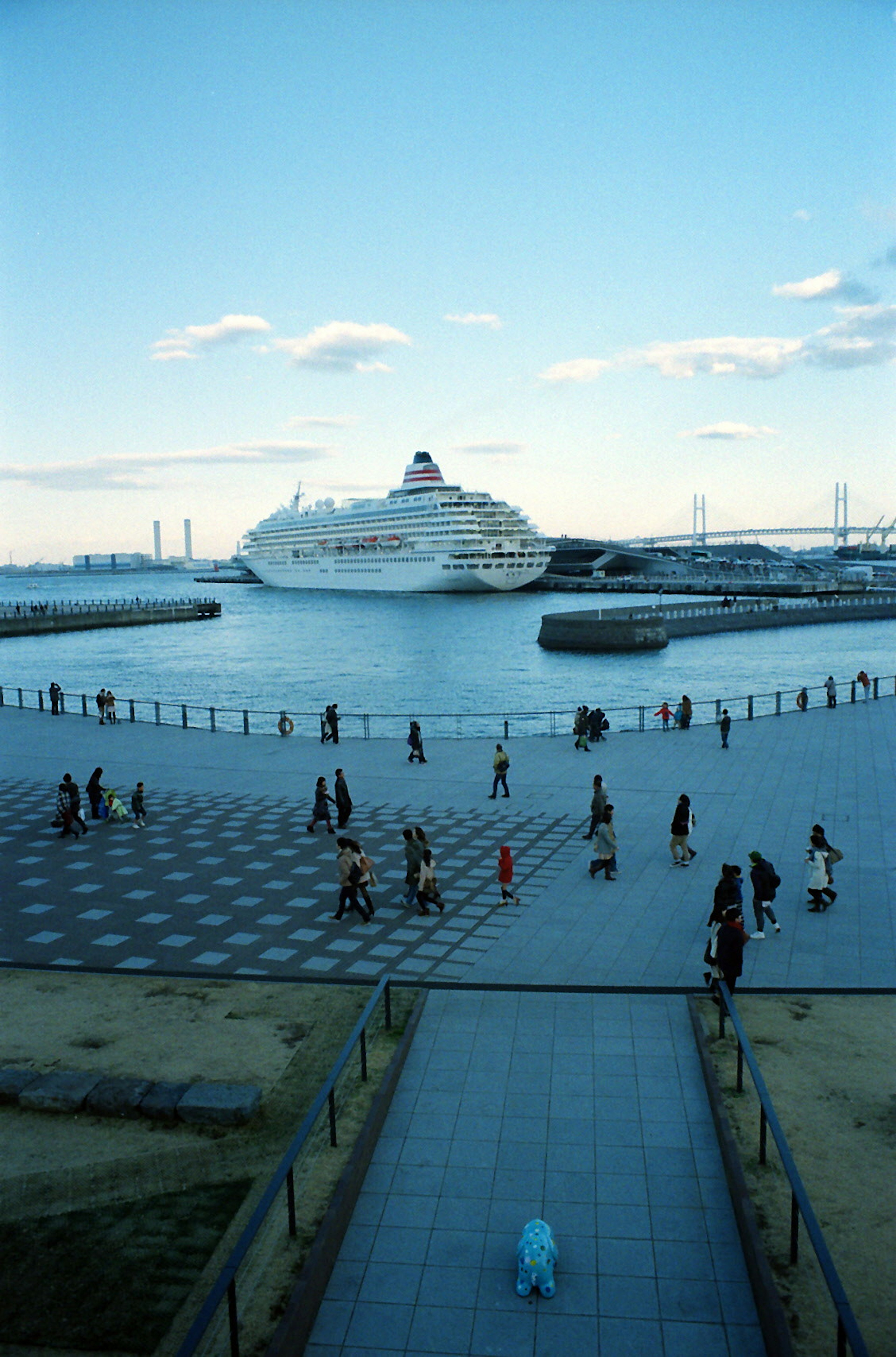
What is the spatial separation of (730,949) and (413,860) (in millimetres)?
4352

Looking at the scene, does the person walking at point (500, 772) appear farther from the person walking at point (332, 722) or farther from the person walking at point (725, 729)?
the person walking at point (725, 729)

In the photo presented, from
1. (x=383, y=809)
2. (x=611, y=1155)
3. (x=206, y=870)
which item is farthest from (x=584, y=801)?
(x=611, y=1155)

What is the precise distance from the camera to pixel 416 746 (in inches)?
787

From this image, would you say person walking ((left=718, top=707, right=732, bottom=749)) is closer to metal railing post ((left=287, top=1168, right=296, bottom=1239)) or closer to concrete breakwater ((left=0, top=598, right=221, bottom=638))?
metal railing post ((left=287, top=1168, right=296, bottom=1239))

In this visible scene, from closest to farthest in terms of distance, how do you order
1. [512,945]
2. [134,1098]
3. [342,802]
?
[134,1098]
[512,945]
[342,802]

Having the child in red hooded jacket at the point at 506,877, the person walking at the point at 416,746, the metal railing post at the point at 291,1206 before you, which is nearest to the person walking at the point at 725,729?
the person walking at the point at 416,746

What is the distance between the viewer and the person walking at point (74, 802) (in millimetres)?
15188

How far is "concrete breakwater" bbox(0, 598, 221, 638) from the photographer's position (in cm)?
8662

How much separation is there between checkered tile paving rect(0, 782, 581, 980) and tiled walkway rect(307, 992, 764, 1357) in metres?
2.65

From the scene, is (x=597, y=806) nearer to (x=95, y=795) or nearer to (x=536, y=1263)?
(x=95, y=795)

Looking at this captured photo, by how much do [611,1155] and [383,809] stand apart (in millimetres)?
10791

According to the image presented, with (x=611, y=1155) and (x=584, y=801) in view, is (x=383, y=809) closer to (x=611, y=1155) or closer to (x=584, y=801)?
Answer: (x=584, y=801)

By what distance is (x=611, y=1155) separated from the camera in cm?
613

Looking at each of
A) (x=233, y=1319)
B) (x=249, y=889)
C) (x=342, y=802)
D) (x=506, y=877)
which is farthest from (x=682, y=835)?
(x=233, y=1319)
